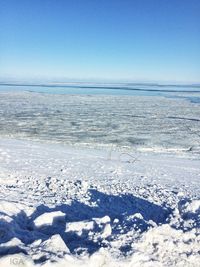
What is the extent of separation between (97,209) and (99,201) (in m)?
0.36

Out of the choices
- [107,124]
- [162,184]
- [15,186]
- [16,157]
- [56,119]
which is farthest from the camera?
[56,119]

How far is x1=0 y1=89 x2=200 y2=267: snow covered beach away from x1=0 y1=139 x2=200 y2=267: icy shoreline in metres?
Answer: 0.01

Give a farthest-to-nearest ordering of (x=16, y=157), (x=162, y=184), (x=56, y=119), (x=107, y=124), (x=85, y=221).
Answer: (x=56, y=119), (x=107, y=124), (x=16, y=157), (x=162, y=184), (x=85, y=221)

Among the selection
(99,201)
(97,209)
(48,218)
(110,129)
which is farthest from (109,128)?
(48,218)

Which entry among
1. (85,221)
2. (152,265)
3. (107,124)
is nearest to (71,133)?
(107,124)

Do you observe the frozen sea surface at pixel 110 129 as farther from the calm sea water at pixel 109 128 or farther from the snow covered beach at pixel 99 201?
the snow covered beach at pixel 99 201

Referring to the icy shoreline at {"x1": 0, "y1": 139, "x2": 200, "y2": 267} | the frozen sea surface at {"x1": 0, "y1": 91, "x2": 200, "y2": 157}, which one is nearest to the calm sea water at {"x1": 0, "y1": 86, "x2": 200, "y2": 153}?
the frozen sea surface at {"x1": 0, "y1": 91, "x2": 200, "y2": 157}

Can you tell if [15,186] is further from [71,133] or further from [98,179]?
[71,133]

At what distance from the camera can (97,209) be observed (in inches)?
248

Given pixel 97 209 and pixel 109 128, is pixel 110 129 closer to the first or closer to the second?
pixel 109 128

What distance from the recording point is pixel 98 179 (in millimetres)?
8062

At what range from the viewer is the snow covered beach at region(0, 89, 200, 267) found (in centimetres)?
443

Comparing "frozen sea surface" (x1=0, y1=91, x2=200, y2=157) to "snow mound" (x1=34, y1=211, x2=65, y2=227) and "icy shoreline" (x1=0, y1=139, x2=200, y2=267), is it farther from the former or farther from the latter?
A: "snow mound" (x1=34, y1=211, x2=65, y2=227)

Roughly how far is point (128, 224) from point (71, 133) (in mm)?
9333
